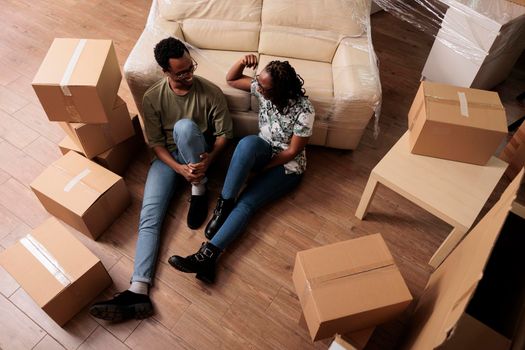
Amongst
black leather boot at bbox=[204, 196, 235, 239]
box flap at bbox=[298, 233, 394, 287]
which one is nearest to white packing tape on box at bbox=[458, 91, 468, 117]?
box flap at bbox=[298, 233, 394, 287]

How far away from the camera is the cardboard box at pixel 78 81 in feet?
5.36

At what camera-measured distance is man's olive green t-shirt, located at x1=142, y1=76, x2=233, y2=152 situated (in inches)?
69.9

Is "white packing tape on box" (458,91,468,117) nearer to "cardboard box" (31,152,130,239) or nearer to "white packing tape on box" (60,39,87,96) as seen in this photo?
"cardboard box" (31,152,130,239)

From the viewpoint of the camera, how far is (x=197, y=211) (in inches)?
75.3

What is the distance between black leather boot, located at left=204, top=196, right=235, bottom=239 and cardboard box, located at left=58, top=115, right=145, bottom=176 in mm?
594

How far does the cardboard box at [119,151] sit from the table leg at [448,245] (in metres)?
1.60

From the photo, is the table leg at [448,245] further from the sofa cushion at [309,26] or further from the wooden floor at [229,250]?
the sofa cushion at [309,26]

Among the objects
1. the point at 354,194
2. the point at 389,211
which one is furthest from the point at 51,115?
the point at 389,211

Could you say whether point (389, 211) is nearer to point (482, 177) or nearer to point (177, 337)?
point (482, 177)

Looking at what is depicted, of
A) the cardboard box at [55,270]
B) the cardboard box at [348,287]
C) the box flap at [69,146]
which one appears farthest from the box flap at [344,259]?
the box flap at [69,146]

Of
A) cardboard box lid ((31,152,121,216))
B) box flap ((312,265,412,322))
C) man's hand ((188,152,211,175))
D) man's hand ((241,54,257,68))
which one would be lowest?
cardboard box lid ((31,152,121,216))

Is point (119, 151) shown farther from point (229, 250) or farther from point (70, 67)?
point (229, 250)

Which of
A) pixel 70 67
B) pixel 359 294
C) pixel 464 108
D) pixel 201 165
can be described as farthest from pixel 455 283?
pixel 70 67

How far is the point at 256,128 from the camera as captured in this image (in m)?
2.13
